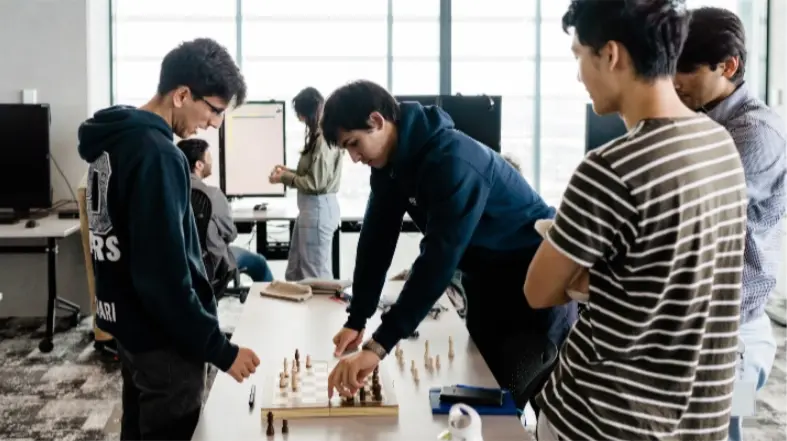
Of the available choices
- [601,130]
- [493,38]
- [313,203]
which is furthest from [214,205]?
[493,38]

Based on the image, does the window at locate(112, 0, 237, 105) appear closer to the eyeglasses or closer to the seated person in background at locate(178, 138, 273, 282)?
the seated person in background at locate(178, 138, 273, 282)

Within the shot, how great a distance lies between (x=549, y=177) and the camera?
21.2 ft

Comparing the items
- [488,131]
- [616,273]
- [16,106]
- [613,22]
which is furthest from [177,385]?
[16,106]

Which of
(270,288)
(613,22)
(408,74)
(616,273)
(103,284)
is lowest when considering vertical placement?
(270,288)

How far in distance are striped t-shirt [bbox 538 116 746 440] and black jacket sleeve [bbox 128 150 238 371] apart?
2.56ft

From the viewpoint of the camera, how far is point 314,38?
6176mm

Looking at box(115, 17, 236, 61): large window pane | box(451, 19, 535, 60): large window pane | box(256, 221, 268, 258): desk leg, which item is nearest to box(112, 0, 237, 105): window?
box(115, 17, 236, 61): large window pane

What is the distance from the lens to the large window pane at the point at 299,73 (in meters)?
6.11

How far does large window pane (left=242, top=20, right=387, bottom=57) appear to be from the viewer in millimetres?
6082

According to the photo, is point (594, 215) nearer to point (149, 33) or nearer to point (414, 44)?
point (414, 44)

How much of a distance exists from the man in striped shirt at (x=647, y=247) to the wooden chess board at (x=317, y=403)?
515 mm

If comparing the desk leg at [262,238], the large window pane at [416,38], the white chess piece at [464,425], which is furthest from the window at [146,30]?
the white chess piece at [464,425]

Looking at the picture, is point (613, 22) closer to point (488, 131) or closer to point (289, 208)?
point (488, 131)

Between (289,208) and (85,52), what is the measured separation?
1.63 metres
